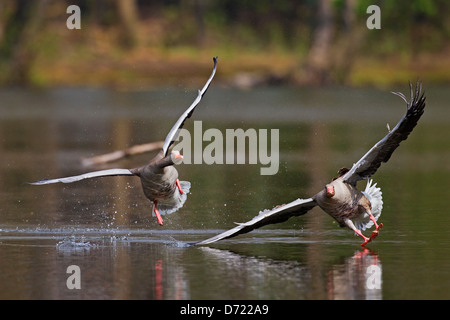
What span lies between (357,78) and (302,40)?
853 cm

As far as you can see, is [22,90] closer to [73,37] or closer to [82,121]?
[73,37]

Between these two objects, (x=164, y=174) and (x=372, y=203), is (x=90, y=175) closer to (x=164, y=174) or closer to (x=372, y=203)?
(x=164, y=174)

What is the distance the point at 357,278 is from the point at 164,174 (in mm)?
3745

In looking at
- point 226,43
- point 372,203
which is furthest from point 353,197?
point 226,43

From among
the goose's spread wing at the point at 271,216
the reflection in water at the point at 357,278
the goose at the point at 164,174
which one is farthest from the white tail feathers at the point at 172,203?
the reflection in water at the point at 357,278

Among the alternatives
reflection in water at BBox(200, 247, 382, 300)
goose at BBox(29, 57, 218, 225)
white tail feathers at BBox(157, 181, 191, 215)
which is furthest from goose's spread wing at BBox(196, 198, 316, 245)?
white tail feathers at BBox(157, 181, 191, 215)

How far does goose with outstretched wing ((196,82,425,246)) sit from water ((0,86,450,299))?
0.36 meters

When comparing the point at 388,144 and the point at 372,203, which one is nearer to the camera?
the point at 388,144

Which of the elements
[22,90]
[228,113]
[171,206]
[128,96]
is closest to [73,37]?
[22,90]

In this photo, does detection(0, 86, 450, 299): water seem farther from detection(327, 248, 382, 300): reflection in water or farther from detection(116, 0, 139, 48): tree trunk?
detection(116, 0, 139, 48): tree trunk

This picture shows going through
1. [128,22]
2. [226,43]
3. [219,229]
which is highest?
[128,22]

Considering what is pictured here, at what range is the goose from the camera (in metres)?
16.2

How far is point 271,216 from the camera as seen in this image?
15.6 m
